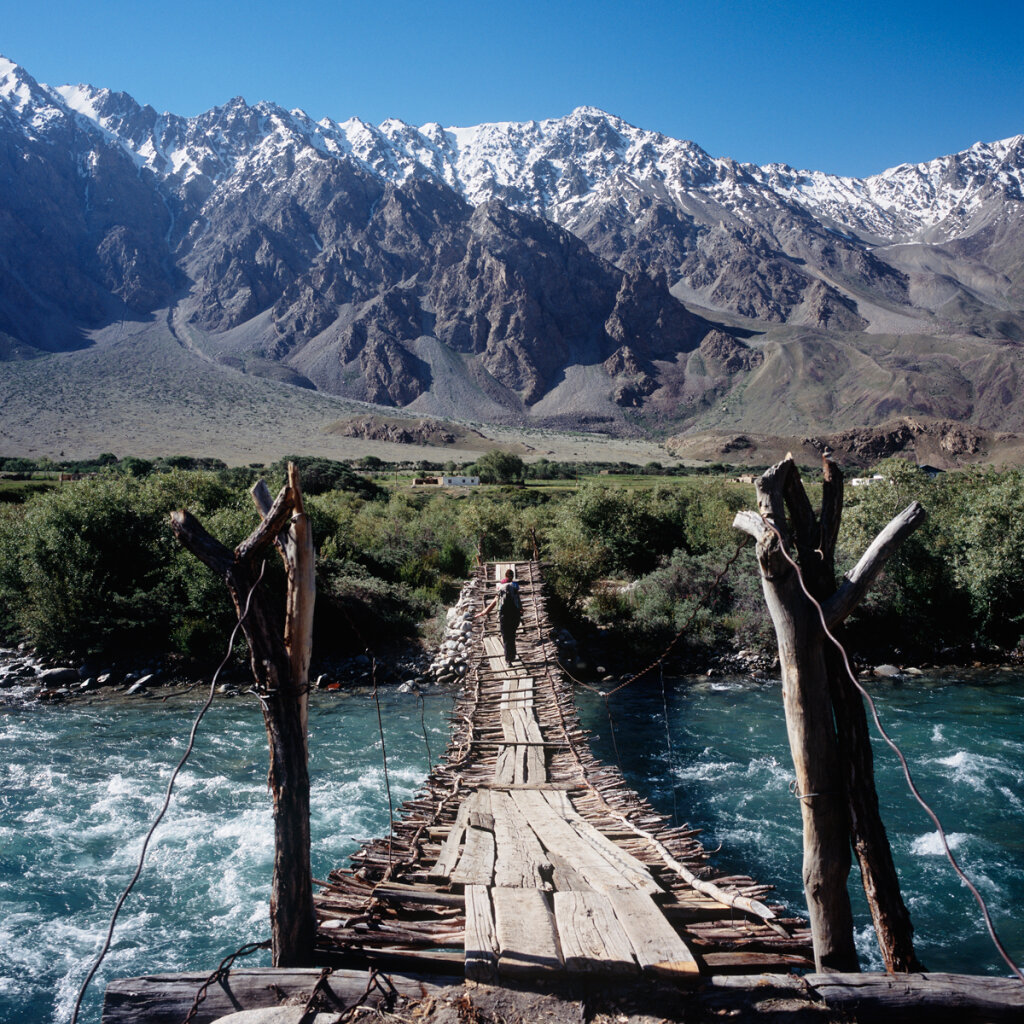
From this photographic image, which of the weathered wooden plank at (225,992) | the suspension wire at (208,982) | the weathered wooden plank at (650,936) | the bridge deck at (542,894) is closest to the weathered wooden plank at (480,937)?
the bridge deck at (542,894)

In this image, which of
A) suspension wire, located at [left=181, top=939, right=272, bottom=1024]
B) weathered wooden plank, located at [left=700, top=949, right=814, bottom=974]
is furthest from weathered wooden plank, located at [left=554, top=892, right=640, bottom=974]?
suspension wire, located at [left=181, top=939, right=272, bottom=1024]

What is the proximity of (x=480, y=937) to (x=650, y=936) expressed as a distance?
1068mm

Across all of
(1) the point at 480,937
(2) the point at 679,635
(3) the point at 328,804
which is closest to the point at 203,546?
(1) the point at 480,937

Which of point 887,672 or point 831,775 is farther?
point 887,672

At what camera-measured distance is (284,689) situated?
4.85m

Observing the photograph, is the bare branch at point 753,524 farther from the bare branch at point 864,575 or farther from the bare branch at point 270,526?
the bare branch at point 270,526

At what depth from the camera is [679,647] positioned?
2075 centimetres

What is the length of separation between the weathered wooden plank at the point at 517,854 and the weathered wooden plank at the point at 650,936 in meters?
0.63

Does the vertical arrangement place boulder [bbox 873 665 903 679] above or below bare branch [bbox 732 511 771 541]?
below

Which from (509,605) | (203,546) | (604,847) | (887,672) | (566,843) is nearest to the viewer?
(203,546)

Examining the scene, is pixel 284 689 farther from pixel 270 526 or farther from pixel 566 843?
pixel 566 843

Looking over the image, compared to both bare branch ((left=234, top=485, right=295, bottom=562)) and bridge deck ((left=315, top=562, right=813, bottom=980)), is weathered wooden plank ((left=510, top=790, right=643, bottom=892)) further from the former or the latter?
bare branch ((left=234, top=485, right=295, bottom=562))

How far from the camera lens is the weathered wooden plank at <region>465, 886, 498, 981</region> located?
4441 mm

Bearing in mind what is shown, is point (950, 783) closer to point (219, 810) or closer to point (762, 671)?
point (762, 671)
